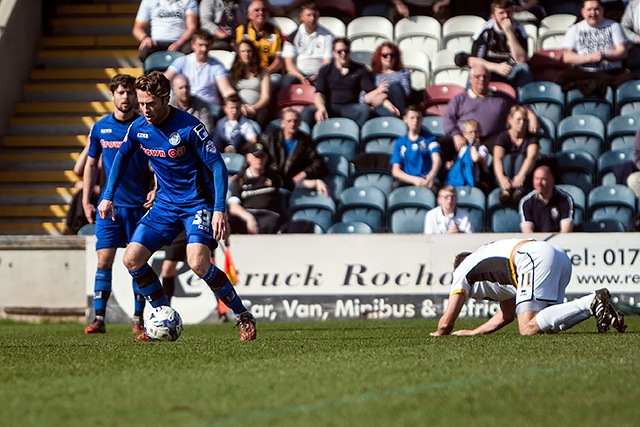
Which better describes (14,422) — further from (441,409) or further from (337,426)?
(441,409)

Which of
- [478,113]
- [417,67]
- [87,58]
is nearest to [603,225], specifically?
[478,113]

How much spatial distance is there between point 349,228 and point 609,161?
11.6 ft

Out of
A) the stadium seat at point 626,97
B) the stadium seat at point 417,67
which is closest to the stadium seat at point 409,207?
the stadium seat at point 417,67

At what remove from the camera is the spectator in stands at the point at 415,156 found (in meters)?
13.6

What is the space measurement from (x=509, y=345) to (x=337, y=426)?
3.60 meters

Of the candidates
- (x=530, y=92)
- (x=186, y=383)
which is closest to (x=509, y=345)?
(x=186, y=383)

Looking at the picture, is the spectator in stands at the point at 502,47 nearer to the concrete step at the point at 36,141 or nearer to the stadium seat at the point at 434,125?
the stadium seat at the point at 434,125

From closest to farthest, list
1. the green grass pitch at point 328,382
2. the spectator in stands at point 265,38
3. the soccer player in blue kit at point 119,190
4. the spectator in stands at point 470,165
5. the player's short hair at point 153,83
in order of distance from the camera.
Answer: the green grass pitch at point 328,382
the player's short hair at point 153,83
the soccer player in blue kit at point 119,190
the spectator in stands at point 470,165
the spectator in stands at point 265,38

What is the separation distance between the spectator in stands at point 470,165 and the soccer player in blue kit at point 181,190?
582 cm

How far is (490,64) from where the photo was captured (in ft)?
49.9

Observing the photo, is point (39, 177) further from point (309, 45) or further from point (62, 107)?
point (309, 45)

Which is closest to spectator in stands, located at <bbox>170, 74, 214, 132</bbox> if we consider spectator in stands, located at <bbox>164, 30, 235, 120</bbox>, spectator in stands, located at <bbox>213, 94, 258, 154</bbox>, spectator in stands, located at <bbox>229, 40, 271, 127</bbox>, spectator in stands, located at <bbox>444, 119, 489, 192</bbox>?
spectator in stands, located at <bbox>213, 94, 258, 154</bbox>

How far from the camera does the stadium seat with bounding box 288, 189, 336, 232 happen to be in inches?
531

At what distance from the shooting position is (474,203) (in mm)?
13320
